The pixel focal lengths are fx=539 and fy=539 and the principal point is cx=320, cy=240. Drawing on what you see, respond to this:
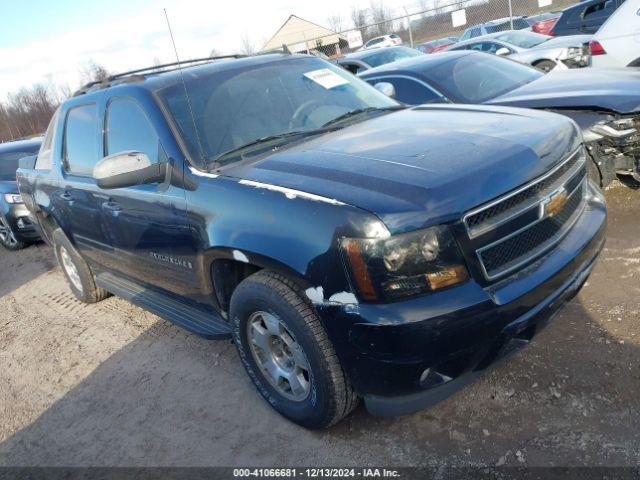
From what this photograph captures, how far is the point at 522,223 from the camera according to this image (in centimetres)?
235

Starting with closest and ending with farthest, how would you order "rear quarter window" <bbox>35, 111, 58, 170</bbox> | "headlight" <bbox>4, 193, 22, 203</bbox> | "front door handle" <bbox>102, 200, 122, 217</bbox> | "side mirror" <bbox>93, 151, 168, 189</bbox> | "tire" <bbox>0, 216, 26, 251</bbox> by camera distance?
1. "side mirror" <bbox>93, 151, 168, 189</bbox>
2. "front door handle" <bbox>102, 200, 122, 217</bbox>
3. "rear quarter window" <bbox>35, 111, 58, 170</bbox>
4. "headlight" <bbox>4, 193, 22, 203</bbox>
5. "tire" <bbox>0, 216, 26, 251</bbox>

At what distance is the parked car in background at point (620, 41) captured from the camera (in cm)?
632

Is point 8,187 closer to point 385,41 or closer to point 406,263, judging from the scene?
point 406,263

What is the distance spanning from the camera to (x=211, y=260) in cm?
286

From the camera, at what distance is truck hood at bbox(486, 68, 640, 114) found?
437cm

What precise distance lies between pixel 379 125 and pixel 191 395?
201cm

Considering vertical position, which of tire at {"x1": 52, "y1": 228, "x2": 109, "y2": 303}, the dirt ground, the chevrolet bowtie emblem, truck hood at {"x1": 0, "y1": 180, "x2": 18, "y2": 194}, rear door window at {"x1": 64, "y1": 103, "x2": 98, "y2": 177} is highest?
rear door window at {"x1": 64, "y1": 103, "x2": 98, "y2": 177}

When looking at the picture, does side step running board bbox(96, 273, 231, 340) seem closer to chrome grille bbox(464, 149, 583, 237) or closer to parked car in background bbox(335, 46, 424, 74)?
chrome grille bbox(464, 149, 583, 237)

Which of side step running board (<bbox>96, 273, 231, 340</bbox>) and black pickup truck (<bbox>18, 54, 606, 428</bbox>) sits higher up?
black pickup truck (<bbox>18, 54, 606, 428</bbox>)

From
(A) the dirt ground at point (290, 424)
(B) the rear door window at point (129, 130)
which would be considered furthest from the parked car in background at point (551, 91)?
(B) the rear door window at point (129, 130)

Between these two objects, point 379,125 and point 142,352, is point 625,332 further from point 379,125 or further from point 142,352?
point 142,352

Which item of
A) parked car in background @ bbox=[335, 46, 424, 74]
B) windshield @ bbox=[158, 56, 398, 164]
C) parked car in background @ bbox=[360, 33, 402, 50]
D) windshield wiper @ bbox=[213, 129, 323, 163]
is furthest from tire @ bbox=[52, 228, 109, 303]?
parked car in background @ bbox=[360, 33, 402, 50]

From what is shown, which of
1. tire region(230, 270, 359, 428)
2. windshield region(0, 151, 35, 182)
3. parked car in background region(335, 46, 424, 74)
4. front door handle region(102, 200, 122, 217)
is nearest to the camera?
tire region(230, 270, 359, 428)

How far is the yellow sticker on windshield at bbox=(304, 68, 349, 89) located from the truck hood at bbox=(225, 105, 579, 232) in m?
0.69
